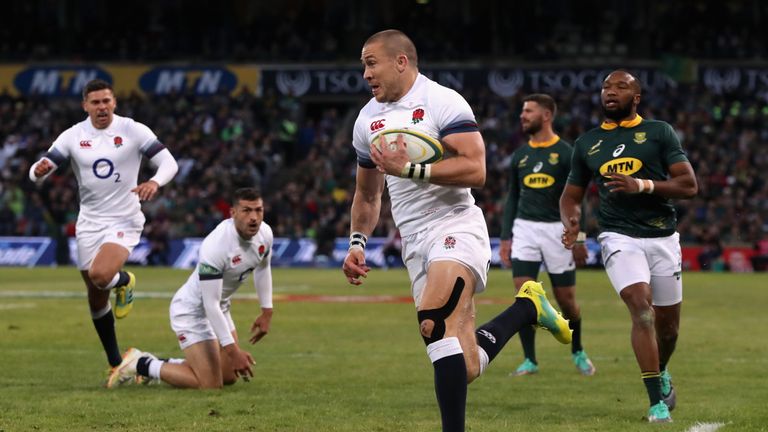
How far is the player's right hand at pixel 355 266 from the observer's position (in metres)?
8.12

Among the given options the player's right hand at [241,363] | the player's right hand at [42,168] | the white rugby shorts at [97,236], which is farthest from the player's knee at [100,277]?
the player's right hand at [241,363]

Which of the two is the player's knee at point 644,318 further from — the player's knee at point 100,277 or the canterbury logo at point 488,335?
the player's knee at point 100,277

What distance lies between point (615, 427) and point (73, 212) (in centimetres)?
3220

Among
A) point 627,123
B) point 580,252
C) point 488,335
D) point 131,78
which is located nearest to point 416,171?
point 488,335

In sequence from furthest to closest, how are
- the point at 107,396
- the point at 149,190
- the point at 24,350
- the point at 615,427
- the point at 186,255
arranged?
the point at 186,255 < the point at 24,350 < the point at 149,190 < the point at 107,396 < the point at 615,427

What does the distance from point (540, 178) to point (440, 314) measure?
6090 mm

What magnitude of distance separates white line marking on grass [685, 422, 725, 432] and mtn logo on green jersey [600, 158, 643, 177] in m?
2.00

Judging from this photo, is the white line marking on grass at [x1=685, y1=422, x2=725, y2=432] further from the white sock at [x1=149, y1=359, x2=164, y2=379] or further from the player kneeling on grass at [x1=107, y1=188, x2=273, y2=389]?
the white sock at [x1=149, y1=359, x2=164, y2=379]

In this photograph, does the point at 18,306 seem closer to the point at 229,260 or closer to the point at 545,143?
the point at 229,260

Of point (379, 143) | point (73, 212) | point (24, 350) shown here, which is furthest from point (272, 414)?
point (73, 212)

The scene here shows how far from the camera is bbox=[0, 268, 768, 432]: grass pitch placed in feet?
31.2

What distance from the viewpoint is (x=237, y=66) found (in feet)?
156

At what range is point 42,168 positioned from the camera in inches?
490

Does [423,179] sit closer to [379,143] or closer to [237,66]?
[379,143]
